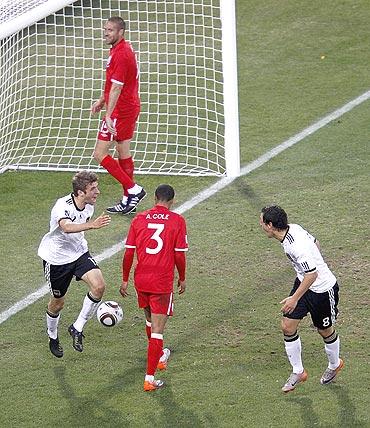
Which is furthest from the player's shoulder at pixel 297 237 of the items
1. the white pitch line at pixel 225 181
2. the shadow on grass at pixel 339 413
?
the white pitch line at pixel 225 181

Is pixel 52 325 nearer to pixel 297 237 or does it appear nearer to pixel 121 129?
pixel 297 237

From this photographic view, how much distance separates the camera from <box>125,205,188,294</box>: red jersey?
365 inches

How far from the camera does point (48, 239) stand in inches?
392

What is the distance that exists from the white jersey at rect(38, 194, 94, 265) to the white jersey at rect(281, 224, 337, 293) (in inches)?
72.0

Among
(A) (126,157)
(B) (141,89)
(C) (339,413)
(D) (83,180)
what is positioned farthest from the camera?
(B) (141,89)

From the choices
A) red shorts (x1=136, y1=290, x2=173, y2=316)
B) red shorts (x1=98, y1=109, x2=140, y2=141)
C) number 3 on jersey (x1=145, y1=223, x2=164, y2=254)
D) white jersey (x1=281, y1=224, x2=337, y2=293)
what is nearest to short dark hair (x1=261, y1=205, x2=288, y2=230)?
white jersey (x1=281, y1=224, x2=337, y2=293)

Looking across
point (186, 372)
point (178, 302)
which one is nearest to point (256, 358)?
→ point (186, 372)

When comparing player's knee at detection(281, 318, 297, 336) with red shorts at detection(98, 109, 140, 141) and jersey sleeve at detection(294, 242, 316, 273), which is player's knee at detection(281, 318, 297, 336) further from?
red shorts at detection(98, 109, 140, 141)

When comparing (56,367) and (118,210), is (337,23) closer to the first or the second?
(118,210)

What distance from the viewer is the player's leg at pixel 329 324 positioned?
9133 millimetres

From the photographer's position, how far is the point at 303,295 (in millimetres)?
9102

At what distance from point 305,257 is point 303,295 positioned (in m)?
0.36

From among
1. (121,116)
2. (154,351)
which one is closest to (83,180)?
(154,351)

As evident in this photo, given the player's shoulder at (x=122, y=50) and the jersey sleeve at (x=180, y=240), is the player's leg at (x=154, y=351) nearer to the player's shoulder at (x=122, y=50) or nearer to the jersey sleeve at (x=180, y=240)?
the jersey sleeve at (x=180, y=240)
